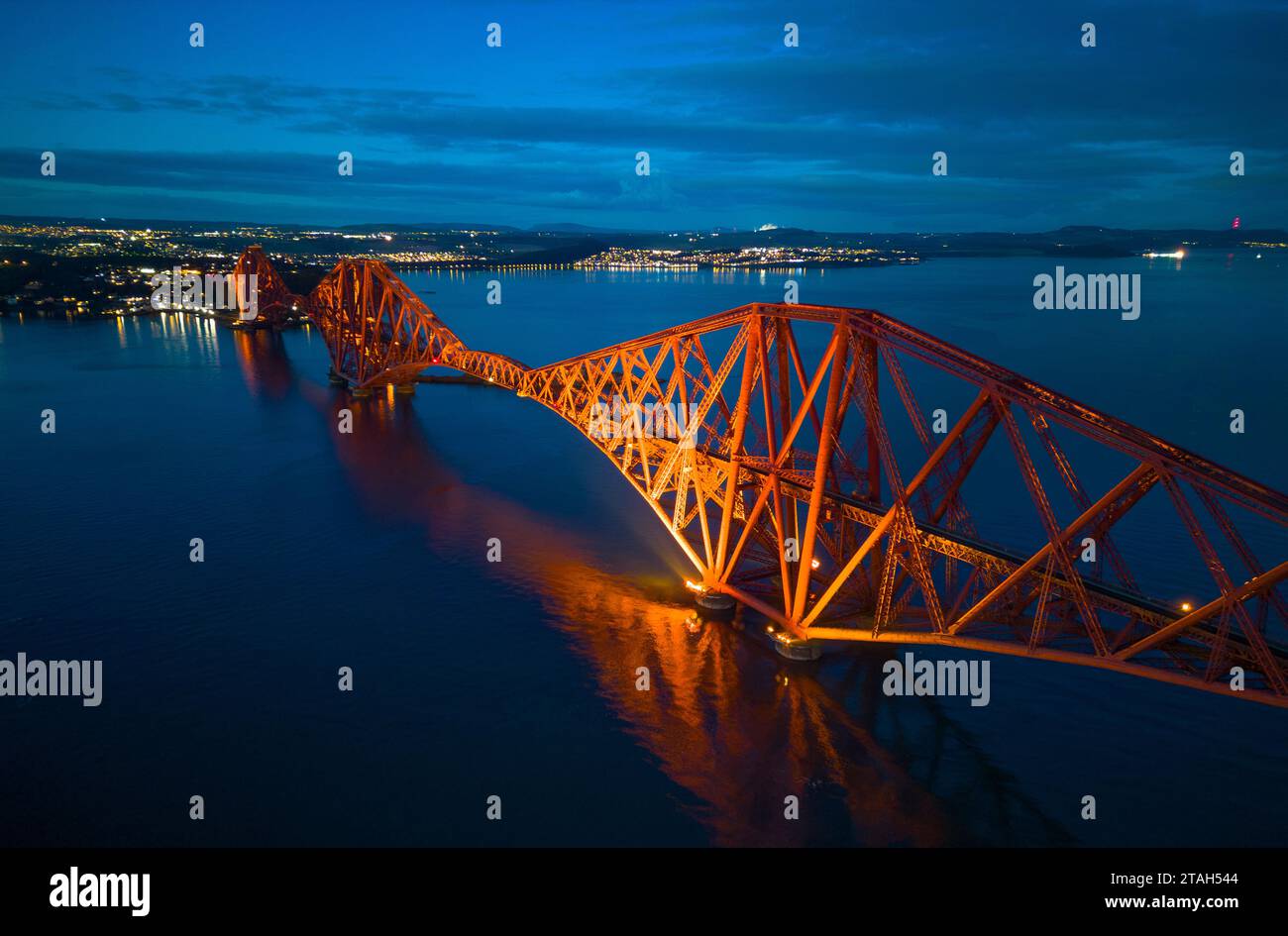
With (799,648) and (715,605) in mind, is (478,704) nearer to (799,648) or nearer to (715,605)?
(715,605)

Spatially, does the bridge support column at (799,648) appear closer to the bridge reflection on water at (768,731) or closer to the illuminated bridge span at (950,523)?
the illuminated bridge span at (950,523)

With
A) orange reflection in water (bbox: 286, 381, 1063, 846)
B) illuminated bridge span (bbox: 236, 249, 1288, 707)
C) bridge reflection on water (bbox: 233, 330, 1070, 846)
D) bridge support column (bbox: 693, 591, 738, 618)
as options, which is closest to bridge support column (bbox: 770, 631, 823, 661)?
illuminated bridge span (bbox: 236, 249, 1288, 707)

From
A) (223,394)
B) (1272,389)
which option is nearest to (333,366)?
(223,394)

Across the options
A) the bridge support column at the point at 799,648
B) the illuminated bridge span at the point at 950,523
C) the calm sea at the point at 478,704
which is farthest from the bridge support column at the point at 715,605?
the bridge support column at the point at 799,648
